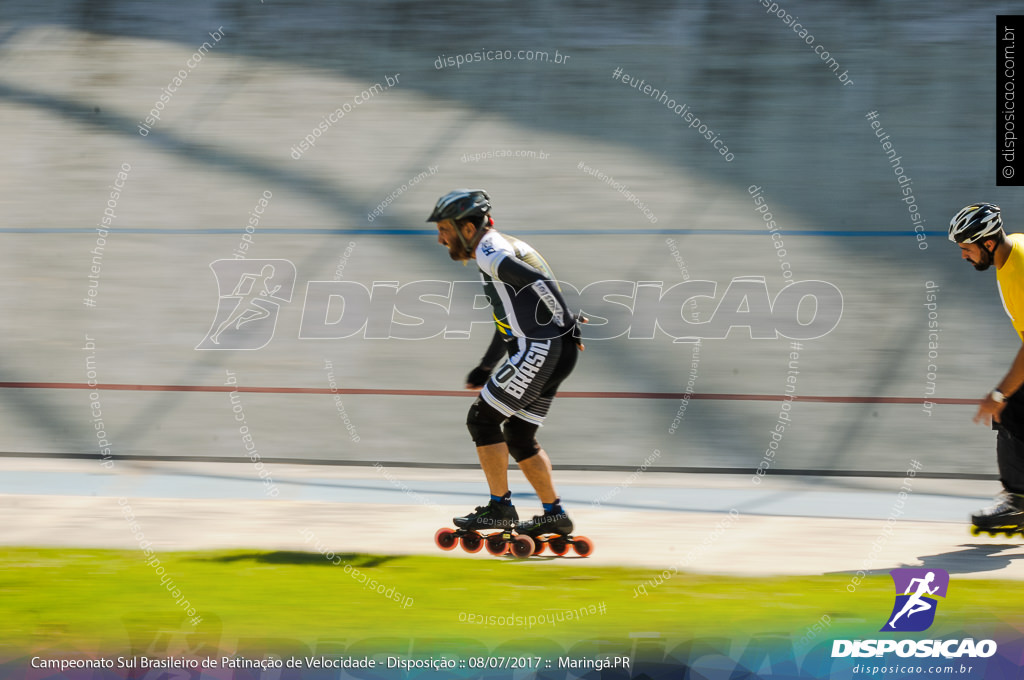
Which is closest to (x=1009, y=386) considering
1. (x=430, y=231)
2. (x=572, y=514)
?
(x=572, y=514)

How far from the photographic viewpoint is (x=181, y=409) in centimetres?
790

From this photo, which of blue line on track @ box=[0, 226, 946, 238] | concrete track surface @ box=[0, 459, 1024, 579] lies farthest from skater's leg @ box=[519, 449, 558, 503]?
blue line on track @ box=[0, 226, 946, 238]

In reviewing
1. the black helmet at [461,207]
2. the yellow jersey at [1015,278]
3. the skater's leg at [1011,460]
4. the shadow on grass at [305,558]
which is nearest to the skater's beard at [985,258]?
the yellow jersey at [1015,278]

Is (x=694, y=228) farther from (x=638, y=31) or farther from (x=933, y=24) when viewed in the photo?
(x=933, y=24)

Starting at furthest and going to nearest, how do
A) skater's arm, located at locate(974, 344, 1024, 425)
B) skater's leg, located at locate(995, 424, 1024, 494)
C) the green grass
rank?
1. skater's leg, located at locate(995, 424, 1024, 494)
2. skater's arm, located at locate(974, 344, 1024, 425)
3. the green grass

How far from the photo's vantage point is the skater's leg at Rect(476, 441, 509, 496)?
5.06 meters

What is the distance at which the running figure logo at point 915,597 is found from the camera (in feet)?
13.3

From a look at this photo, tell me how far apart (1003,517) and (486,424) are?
2614 millimetres

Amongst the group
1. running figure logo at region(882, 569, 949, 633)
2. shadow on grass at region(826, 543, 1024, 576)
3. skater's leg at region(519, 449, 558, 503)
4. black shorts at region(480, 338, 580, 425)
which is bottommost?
running figure logo at region(882, 569, 949, 633)

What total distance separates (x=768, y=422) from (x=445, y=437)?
7.53 feet

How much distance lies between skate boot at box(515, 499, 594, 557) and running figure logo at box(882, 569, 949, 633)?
1.41m

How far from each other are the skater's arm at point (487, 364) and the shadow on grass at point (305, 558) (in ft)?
2.94

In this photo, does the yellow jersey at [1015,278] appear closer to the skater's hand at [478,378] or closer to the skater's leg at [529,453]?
the skater's leg at [529,453]

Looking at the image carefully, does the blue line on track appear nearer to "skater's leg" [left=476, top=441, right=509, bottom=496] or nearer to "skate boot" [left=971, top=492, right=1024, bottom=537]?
"skate boot" [left=971, top=492, right=1024, bottom=537]
